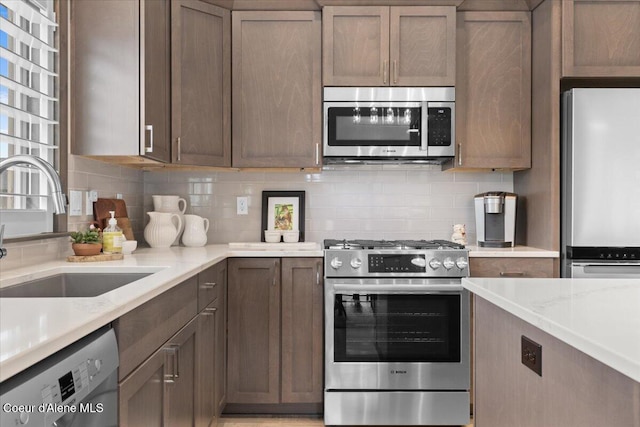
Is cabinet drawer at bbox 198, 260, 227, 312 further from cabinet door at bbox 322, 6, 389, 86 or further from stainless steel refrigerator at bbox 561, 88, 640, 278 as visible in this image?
stainless steel refrigerator at bbox 561, 88, 640, 278

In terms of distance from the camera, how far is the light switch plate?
224 cm

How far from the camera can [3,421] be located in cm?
72

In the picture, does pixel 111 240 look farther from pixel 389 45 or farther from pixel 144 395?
pixel 389 45

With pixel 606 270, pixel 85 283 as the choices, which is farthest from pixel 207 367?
pixel 606 270

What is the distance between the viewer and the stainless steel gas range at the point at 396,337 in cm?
255

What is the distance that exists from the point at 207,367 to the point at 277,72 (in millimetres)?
1690

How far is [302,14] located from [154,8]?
34.0 inches

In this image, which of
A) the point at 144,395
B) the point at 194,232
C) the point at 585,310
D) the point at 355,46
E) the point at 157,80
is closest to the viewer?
the point at 585,310

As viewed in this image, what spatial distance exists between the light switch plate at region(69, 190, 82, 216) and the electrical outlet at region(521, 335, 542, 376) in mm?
1983

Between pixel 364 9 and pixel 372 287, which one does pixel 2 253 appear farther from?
pixel 364 9

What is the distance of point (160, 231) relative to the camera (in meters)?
2.88

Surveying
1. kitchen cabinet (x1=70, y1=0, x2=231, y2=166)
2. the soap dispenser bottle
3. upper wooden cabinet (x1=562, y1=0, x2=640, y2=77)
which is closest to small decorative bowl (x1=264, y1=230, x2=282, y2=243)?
kitchen cabinet (x1=70, y1=0, x2=231, y2=166)

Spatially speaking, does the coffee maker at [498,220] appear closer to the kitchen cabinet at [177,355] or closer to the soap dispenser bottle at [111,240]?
the kitchen cabinet at [177,355]

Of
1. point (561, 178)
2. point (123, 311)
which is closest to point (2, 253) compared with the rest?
point (123, 311)
